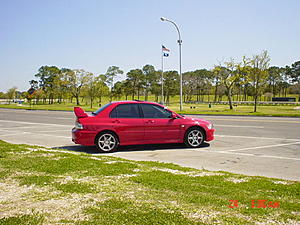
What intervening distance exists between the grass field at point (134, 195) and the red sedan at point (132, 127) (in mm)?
2497

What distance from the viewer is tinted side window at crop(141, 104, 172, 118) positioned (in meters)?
9.40

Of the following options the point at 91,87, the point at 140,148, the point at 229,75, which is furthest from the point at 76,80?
the point at 140,148

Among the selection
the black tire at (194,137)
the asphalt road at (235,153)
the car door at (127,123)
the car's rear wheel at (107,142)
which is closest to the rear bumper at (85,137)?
the car's rear wheel at (107,142)

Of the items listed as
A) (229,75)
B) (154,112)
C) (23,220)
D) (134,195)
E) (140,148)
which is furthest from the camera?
(229,75)

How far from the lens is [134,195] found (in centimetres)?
429

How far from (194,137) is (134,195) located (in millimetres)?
5746

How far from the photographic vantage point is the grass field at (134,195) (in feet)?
11.2

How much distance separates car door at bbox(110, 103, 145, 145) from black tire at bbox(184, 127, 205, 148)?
1522mm

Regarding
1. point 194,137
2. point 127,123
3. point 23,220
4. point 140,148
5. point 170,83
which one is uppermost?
point 170,83

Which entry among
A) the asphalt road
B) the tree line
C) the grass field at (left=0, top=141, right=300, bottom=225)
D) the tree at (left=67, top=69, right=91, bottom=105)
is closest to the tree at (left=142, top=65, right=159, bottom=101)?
the tree line

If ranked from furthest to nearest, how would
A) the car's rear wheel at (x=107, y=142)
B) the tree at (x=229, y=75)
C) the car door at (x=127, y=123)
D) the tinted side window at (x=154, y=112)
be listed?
the tree at (x=229, y=75) → the tinted side window at (x=154, y=112) → the car door at (x=127, y=123) → the car's rear wheel at (x=107, y=142)

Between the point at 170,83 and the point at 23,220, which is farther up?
the point at 170,83

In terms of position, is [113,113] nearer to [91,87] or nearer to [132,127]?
[132,127]

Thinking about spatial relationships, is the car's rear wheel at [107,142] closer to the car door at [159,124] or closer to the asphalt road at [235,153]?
the asphalt road at [235,153]
